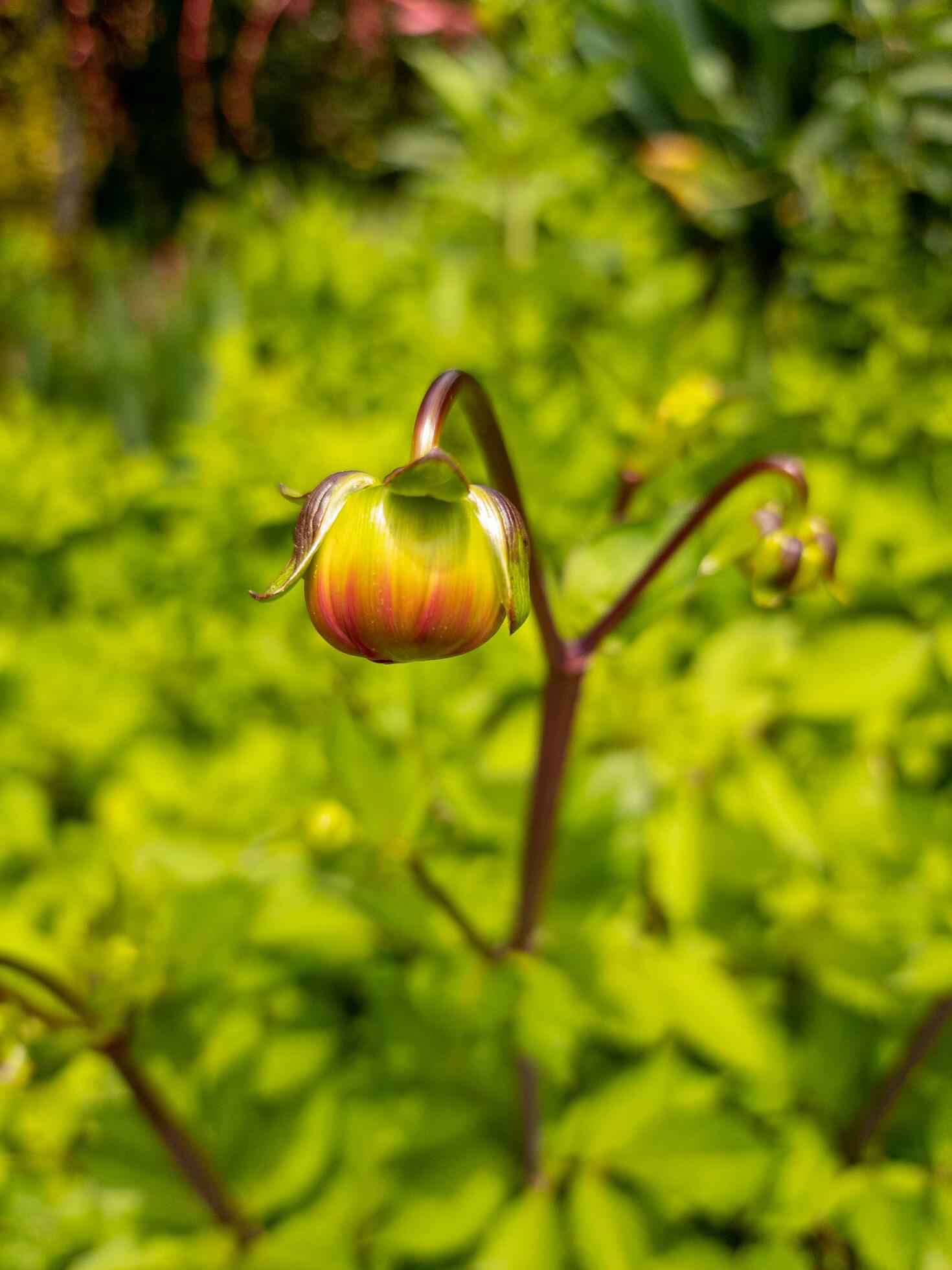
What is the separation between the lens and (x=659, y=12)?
166 cm

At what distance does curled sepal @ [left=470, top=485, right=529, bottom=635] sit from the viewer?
1.01 feet

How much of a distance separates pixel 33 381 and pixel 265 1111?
1258mm

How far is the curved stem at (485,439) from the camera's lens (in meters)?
0.32

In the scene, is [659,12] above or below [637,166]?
above

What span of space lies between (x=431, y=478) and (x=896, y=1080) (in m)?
0.62

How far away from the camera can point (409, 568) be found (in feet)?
0.99

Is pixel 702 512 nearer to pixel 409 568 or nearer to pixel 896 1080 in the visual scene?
pixel 409 568

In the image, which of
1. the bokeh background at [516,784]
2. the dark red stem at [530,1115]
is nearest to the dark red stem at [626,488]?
the bokeh background at [516,784]

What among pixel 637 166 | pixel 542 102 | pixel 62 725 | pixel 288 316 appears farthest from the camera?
pixel 637 166

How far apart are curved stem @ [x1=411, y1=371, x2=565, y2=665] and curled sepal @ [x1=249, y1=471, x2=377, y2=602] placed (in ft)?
0.10

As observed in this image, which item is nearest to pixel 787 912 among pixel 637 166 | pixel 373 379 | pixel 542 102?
pixel 373 379

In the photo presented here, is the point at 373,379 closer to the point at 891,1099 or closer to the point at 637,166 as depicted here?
the point at 637,166

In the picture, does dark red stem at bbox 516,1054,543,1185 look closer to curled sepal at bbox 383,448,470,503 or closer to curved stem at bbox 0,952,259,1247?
curved stem at bbox 0,952,259,1247

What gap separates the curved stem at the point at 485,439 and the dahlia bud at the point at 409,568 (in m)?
0.02
